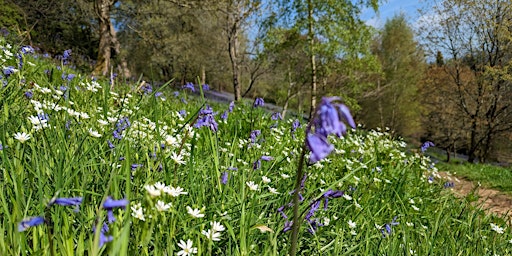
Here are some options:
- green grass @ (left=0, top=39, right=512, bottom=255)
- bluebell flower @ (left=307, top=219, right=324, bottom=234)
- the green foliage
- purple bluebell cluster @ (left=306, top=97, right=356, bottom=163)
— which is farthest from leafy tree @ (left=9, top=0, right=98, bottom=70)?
the green foliage

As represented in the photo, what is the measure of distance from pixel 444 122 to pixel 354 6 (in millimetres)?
11535

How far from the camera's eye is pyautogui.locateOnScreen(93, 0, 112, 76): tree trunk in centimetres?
1098

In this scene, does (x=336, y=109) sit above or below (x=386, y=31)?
below

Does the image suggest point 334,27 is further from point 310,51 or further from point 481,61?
point 481,61

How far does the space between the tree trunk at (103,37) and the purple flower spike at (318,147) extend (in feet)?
35.8

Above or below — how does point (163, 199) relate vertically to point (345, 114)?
below

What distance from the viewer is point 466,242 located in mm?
2602

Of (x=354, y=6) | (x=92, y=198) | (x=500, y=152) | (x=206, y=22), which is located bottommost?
(x=500, y=152)

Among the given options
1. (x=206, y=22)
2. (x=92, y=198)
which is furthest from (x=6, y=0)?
(x=92, y=198)

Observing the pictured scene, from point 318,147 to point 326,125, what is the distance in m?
0.05

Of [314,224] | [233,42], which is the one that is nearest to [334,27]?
[233,42]

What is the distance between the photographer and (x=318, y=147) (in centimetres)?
78

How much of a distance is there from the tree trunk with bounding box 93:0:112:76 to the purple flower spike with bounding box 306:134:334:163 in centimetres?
1092

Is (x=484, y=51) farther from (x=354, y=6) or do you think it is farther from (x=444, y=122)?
(x=354, y=6)
